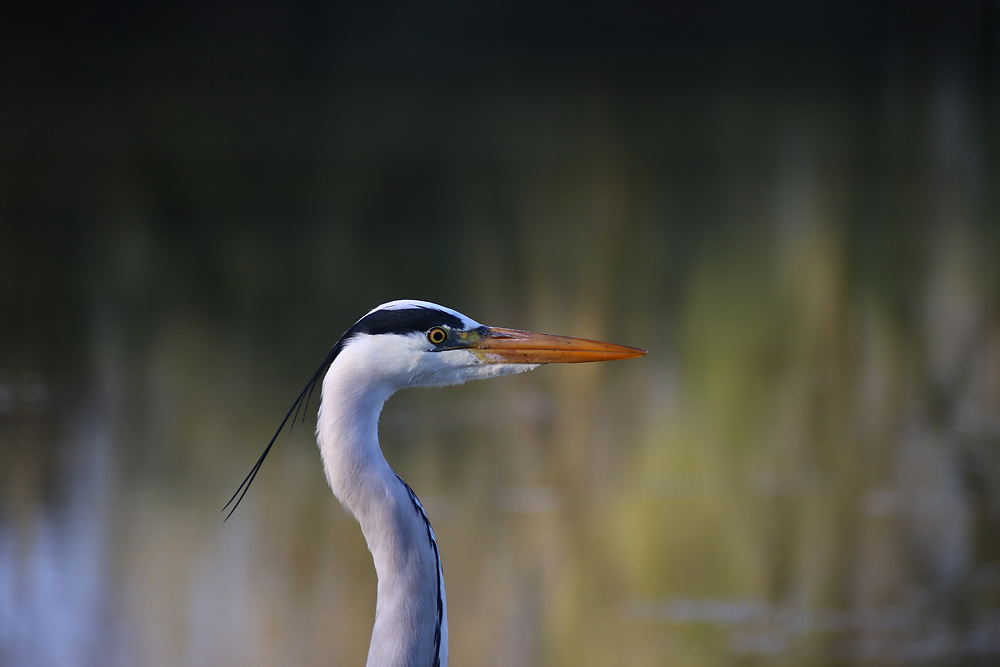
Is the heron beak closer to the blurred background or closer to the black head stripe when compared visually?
the black head stripe

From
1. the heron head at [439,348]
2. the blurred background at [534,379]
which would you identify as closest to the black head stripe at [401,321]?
the heron head at [439,348]

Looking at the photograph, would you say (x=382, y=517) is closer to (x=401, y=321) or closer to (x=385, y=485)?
(x=385, y=485)

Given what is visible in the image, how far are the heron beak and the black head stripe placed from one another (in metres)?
0.08

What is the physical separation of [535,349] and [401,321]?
0.26 m

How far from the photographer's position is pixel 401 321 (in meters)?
2.07

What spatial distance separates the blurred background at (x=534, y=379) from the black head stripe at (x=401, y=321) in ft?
5.90

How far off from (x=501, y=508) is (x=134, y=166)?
9.60 m

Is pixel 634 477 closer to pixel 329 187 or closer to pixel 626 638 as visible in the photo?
pixel 626 638

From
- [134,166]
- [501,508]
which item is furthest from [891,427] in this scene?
[134,166]

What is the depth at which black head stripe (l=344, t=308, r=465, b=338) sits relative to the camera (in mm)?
2061

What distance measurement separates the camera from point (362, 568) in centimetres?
416

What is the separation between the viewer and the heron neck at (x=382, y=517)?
79.0 inches

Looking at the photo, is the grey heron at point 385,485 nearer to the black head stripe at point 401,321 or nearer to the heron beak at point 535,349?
the black head stripe at point 401,321

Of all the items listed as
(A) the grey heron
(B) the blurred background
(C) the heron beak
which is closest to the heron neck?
(A) the grey heron
